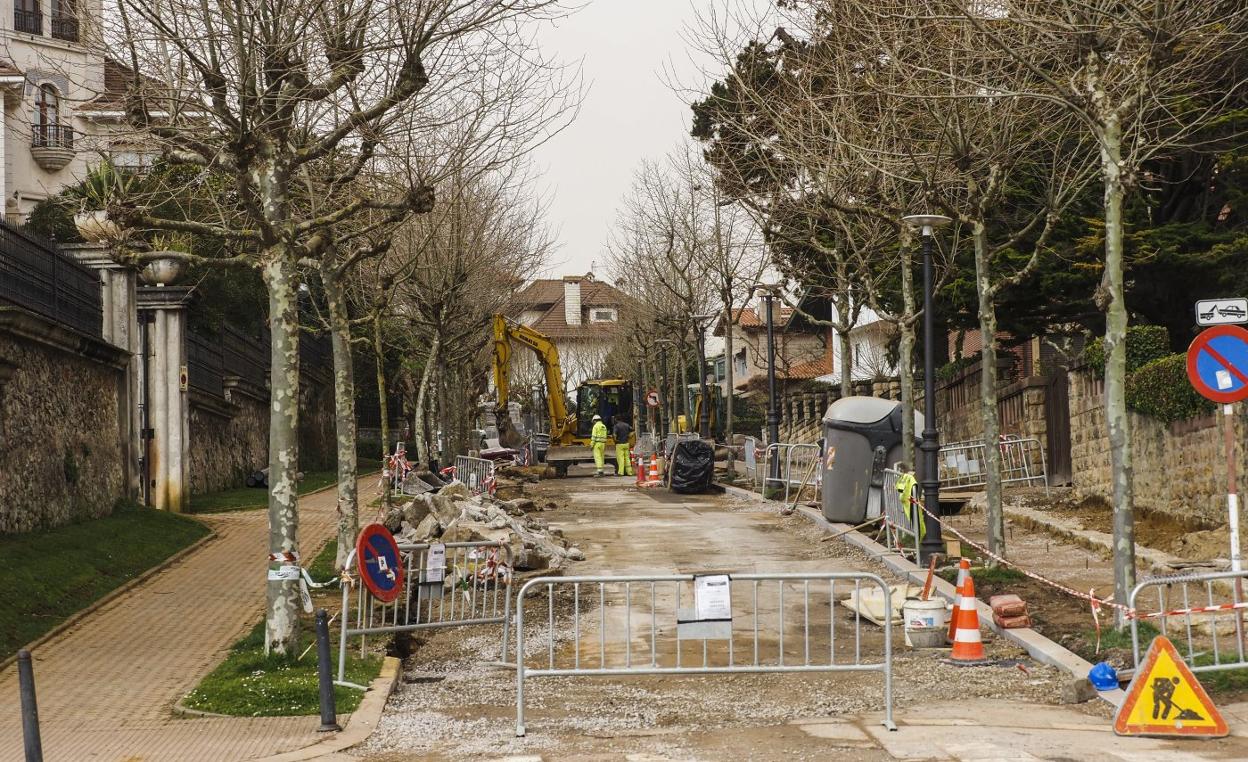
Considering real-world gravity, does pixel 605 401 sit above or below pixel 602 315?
below

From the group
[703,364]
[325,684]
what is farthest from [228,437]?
[325,684]

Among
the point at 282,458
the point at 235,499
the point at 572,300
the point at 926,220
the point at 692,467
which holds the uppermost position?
the point at 572,300

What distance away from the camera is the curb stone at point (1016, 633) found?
10.0m

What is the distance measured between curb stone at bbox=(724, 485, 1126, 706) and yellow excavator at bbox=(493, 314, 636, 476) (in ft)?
61.6

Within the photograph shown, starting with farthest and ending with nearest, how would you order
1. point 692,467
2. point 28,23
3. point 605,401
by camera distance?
point 28,23
point 605,401
point 692,467

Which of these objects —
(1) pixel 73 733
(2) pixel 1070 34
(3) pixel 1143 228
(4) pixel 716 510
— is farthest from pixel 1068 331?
(1) pixel 73 733

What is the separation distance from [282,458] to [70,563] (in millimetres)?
5479

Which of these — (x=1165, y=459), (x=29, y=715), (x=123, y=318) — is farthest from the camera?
(x=123, y=318)

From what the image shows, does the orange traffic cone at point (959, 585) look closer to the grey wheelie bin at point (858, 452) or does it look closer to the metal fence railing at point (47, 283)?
the grey wheelie bin at point (858, 452)

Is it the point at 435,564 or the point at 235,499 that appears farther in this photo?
the point at 235,499

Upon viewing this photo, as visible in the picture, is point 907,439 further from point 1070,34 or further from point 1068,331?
point 1068,331

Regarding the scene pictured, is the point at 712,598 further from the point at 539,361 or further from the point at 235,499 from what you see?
the point at 539,361

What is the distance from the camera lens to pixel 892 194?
21.1m

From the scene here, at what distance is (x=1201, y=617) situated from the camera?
1173 cm
